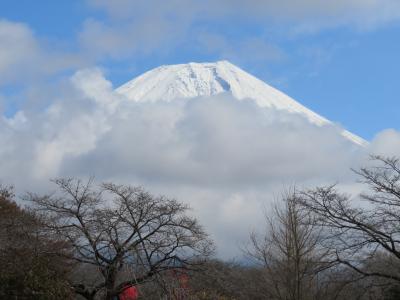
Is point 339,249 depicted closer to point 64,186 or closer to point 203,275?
point 203,275

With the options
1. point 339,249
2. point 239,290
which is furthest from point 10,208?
point 339,249

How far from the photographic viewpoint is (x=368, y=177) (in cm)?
1717

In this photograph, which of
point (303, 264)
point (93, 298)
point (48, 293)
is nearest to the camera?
point (48, 293)

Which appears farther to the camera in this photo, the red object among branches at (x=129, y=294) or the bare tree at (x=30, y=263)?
the red object among branches at (x=129, y=294)

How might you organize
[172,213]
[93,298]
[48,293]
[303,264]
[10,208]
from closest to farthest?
1. [48,293]
2. [93,298]
3. [172,213]
4. [303,264]
5. [10,208]

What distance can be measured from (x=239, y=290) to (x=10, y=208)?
43.9 ft

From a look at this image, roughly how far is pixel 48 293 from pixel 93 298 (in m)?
3.83

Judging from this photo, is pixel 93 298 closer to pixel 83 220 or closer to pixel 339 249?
pixel 83 220

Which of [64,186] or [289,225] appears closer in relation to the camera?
[64,186]

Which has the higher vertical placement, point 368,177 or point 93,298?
point 368,177

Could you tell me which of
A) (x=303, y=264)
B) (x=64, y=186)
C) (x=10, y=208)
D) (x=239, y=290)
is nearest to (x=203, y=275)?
(x=239, y=290)

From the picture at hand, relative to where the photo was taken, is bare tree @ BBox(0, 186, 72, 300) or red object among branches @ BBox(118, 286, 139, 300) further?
red object among branches @ BBox(118, 286, 139, 300)

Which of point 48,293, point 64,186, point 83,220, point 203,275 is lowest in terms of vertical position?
point 48,293

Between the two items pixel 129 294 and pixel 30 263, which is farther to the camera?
pixel 129 294
